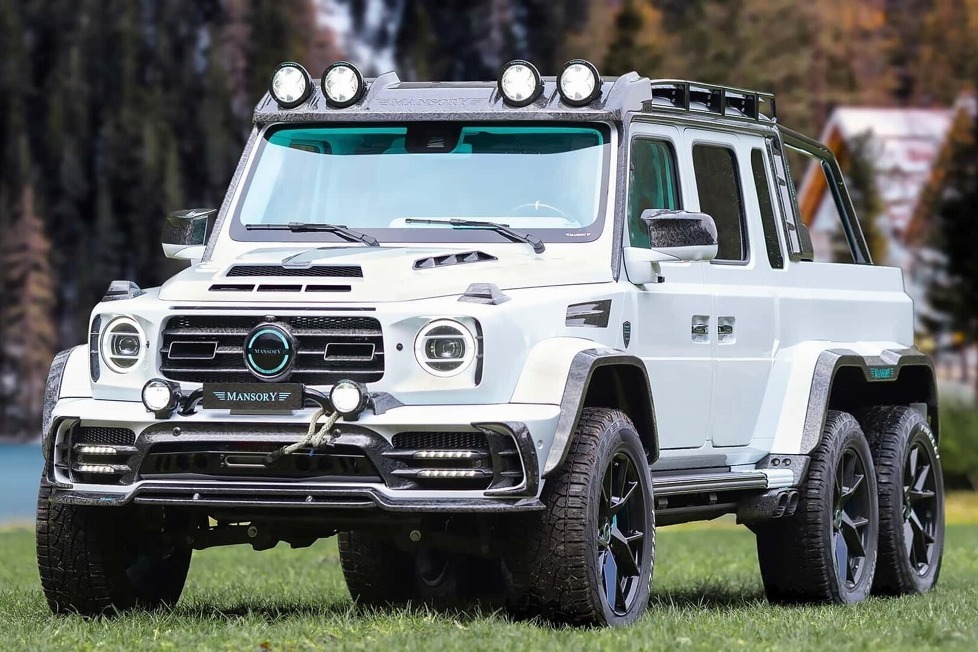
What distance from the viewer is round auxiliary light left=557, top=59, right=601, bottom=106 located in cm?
895

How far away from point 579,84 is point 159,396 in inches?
92.5

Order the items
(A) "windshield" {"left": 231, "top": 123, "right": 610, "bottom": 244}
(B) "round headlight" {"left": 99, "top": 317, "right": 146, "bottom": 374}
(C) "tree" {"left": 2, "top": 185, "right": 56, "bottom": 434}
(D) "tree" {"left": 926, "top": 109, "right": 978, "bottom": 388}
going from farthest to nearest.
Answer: (D) "tree" {"left": 926, "top": 109, "right": 978, "bottom": 388}, (C) "tree" {"left": 2, "top": 185, "right": 56, "bottom": 434}, (A) "windshield" {"left": 231, "top": 123, "right": 610, "bottom": 244}, (B) "round headlight" {"left": 99, "top": 317, "right": 146, "bottom": 374}

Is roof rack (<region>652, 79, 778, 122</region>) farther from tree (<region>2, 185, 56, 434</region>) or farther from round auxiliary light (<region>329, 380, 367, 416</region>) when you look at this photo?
tree (<region>2, 185, 56, 434</region>)

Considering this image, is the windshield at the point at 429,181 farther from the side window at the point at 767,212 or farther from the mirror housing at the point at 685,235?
the side window at the point at 767,212

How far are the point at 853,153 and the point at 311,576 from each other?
41.9 meters

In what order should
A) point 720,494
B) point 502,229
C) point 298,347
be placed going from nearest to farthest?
1. point 298,347
2. point 502,229
3. point 720,494

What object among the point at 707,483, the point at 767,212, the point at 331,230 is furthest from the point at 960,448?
the point at 331,230

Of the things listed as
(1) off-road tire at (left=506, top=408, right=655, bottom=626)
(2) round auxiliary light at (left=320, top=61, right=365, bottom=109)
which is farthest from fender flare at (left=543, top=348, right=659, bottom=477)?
(2) round auxiliary light at (left=320, top=61, right=365, bottom=109)

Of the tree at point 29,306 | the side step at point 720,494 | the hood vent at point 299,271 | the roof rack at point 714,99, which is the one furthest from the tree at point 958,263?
the hood vent at point 299,271

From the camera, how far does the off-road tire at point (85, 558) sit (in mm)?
8570

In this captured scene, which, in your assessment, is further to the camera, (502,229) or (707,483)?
(707,483)

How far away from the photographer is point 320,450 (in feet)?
25.7

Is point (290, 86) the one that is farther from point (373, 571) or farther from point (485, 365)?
point (373, 571)

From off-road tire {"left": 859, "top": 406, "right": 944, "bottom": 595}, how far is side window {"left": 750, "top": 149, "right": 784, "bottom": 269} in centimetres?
149
